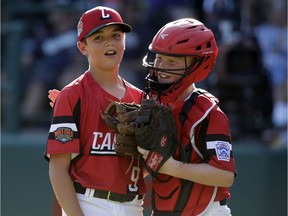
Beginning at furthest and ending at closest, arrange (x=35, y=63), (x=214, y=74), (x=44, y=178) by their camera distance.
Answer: (x=35, y=63)
(x=214, y=74)
(x=44, y=178)

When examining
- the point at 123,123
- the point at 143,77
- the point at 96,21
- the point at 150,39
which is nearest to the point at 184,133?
the point at 123,123

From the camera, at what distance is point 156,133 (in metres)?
3.44

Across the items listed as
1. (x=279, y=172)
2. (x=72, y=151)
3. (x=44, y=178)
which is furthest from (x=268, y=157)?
(x=72, y=151)

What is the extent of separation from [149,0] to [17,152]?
246cm

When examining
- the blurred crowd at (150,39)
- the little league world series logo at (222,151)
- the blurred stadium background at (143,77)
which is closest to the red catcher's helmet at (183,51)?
the little league world series logo at (222,151)

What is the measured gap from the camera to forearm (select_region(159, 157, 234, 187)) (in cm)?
337

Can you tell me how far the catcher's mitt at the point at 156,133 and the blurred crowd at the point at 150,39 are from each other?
3316 millimetres

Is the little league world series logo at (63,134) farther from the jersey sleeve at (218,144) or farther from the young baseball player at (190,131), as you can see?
the jersey sleeve at (218,144)

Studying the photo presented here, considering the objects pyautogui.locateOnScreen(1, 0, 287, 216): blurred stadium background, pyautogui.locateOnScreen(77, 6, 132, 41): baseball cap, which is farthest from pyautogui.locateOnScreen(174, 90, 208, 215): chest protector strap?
pyautogui.locateOnScreen(1, 0, 287, 216): blurred stadium background

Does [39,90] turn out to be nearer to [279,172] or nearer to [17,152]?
[17,152]

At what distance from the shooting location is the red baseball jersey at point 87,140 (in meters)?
3.52

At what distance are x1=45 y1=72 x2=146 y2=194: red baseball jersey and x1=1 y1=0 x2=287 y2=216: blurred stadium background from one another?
2.36 meters

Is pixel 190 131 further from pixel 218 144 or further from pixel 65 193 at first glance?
pixel 65 193

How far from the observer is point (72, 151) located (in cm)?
351
